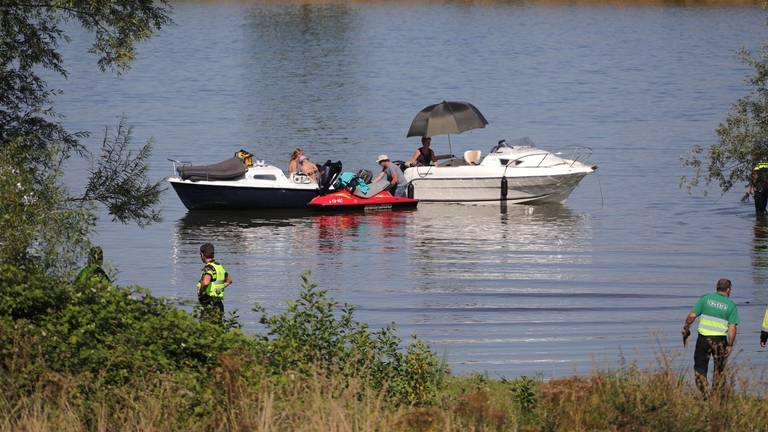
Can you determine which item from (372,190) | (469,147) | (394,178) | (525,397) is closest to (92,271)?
(525,397)

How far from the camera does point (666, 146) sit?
46938 mm

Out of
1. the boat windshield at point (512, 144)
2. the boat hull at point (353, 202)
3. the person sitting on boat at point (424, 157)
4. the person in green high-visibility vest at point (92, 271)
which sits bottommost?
the person in green high-visibility vest at point (92, 271)

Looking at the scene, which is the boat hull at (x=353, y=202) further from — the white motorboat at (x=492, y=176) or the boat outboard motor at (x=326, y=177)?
the white motorboat at (x=492, y=176)

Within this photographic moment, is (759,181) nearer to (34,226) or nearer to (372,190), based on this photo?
(372,190)

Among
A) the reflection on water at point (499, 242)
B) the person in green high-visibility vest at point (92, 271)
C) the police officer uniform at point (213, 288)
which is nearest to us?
the person in green high-visibility vest at point (92, 271)

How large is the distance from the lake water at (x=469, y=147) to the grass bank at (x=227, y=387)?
4255 mm

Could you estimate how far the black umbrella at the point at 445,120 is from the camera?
34.7m

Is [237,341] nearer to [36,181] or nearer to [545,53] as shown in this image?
[36,181]

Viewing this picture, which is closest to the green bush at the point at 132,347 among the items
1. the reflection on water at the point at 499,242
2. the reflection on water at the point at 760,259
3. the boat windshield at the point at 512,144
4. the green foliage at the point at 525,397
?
the green foliage at the point at 525,397

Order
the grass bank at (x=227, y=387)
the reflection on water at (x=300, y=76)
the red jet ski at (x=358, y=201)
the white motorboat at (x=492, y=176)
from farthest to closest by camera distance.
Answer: the reflection on water at (x=300, y=76) → the white motorboat at (x=492, y=176) → the red jet ski at (x=358, y=201) → the grass bank at (x=227, y=387)

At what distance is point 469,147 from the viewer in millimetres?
46750

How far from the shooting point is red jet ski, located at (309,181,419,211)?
109ft

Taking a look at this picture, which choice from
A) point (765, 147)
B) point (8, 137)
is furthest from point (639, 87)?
point (8, 137)

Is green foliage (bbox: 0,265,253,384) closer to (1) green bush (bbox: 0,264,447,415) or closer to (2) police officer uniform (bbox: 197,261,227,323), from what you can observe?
(1) green bush (bbox: 0,264,447,415)
